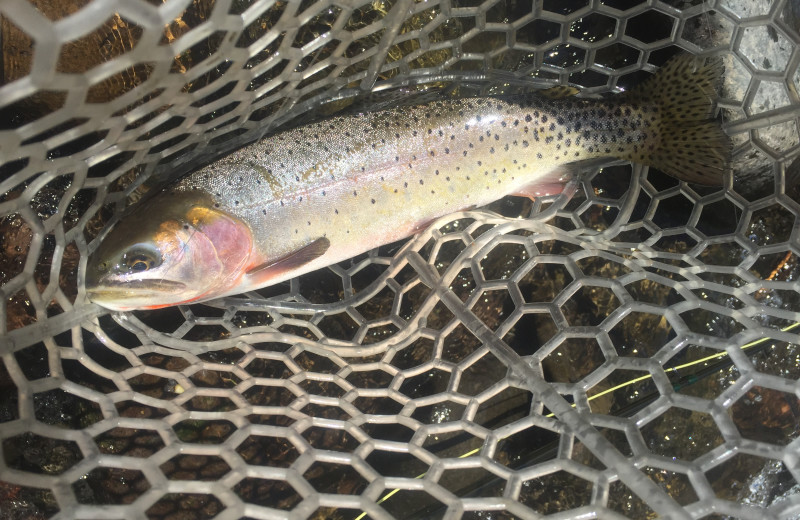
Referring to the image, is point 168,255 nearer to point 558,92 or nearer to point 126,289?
point 126,289

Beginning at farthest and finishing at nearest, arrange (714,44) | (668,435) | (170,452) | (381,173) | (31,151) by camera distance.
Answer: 1. (668,435)
2. (714,44)
3. (381,173)
4. (170,452)
5. (31,151)

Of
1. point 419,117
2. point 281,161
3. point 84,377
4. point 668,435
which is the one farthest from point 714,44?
point 84,377

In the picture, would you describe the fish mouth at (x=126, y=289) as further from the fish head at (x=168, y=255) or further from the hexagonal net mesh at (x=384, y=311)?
the hexagonal net mesh at (x=384, y=311)

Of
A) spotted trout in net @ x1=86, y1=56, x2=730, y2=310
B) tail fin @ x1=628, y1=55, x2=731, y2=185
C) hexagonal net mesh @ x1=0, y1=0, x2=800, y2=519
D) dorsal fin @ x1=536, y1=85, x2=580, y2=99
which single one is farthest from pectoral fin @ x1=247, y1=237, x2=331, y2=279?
tail fin @ x1=628, y1=55, x2=731, y2=185

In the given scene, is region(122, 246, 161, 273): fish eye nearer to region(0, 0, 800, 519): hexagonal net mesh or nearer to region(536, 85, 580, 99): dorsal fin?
region(0, 0, 800, 519): hexagonal net mesh

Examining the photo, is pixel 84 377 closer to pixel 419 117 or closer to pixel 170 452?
pixel 170 452

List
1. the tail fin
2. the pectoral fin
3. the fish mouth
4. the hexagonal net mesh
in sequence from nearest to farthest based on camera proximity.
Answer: the hexagonal net mesh → the fish mouth → the pectoral fin → the tail fin

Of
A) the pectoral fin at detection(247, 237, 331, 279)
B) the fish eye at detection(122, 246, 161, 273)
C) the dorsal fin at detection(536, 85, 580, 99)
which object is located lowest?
the fish eye at detection(122, 246, 161, 273)

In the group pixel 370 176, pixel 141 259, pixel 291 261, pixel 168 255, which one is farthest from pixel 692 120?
pixel 141 259
